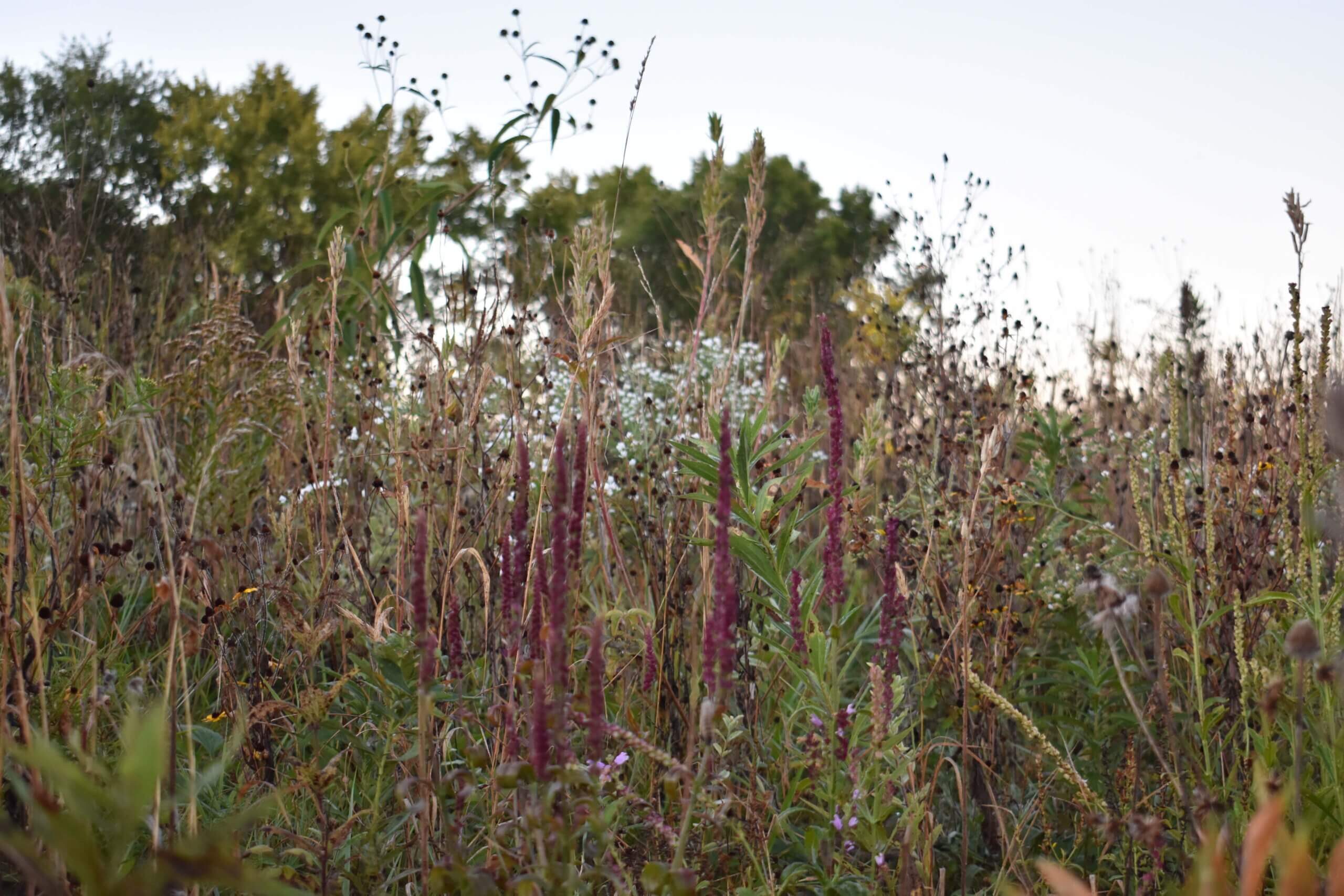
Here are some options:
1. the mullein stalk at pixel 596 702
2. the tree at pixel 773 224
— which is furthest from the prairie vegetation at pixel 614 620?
the tree at pixel 773 224

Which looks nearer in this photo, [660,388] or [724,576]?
[724,576]

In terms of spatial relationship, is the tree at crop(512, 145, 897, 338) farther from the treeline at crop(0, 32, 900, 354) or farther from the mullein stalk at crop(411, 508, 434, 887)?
the mullein stalk at crop(411, 508, 434, 887)

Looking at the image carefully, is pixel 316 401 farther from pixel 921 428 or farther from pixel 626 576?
pixel 921 428

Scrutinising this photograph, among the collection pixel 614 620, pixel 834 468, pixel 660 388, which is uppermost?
pixel 660 388

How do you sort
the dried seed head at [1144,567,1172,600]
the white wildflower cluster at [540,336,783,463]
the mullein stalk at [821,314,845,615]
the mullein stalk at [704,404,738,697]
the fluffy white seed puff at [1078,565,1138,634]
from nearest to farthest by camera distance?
the mullein stalk at [704,404,738,697] < the dried seed head at [1144,567,1172,600] < the fluffy white seed puff at [1078,565,1138,634] < the mullein stalk at [821,314,845,615] < the white wildflower cluster at [540,336,783,463]

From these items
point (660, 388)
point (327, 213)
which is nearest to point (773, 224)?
point (327, 213)

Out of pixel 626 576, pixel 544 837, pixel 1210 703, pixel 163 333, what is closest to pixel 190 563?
pixel 544 837

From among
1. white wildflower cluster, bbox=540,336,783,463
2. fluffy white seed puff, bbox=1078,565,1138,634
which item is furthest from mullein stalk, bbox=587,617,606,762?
white wildflower cluster, bbox=540,336,783,463

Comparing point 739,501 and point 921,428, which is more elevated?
point 921,428

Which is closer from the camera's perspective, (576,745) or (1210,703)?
(1210,703)

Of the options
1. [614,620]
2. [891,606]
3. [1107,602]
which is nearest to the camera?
[1107,602]

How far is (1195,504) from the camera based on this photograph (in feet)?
9.72

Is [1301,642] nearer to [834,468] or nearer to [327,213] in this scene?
[834,468]

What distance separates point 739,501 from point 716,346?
4.82 meters
